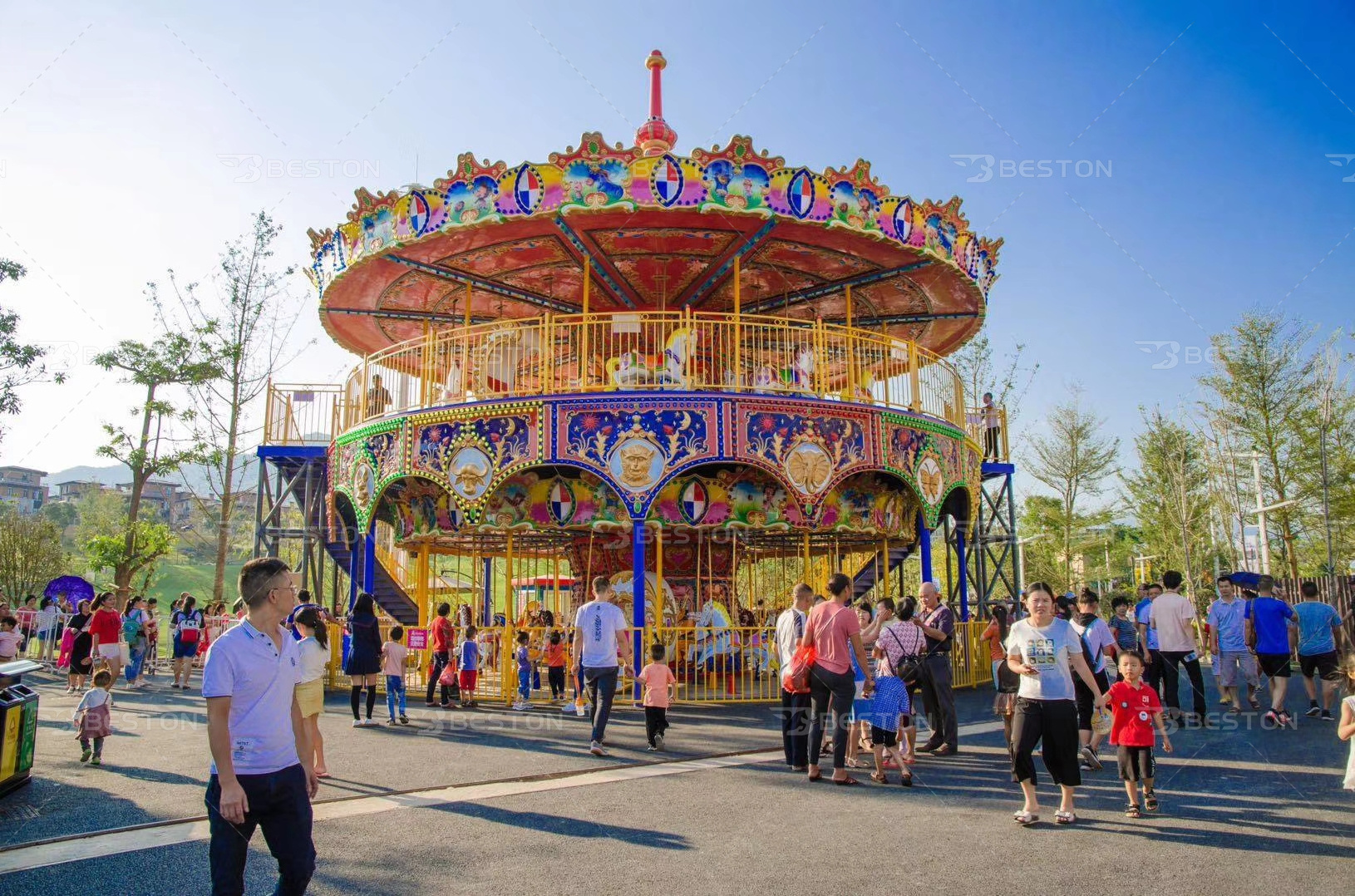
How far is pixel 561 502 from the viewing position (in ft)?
51.1

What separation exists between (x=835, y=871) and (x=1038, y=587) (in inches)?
100

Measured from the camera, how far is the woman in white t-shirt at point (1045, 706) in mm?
6492

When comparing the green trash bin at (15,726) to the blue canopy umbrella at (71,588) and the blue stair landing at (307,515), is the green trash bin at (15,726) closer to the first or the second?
the blue stair landing at (307,515)

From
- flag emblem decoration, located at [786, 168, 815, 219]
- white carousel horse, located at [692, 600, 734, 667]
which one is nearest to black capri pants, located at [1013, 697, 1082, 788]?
flag emblem decoration, located at [786, 168, 815, 219]

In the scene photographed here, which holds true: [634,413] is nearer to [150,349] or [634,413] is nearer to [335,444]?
[335,444]

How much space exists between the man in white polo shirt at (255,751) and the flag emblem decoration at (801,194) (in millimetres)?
11425

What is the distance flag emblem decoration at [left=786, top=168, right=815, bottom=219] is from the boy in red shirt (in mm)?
9198

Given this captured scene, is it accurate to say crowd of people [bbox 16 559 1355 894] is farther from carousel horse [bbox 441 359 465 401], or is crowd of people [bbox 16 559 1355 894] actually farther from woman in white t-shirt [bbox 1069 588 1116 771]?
carousel horse [bbox 441 359 465 401]

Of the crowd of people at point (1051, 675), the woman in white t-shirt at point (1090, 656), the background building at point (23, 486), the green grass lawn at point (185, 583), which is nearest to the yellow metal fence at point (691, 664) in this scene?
the crowd of people at point (1051, 675)

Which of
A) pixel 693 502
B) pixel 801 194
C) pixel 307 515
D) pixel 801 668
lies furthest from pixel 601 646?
pixel 307 515

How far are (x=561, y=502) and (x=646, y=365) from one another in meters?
2.64

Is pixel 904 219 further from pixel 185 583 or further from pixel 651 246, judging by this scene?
pixel 185 583

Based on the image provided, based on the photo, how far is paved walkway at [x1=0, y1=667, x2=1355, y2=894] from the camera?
212 inches

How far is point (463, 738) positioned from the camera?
1063 cm
